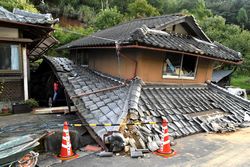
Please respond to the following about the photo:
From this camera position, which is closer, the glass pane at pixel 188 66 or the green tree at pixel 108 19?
the glass pane at pixel 188 66

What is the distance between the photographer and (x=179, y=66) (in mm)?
10469

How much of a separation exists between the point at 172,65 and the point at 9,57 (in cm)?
724

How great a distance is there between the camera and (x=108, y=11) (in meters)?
30.9

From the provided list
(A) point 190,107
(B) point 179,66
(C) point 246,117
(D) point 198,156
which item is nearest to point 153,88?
(A) point 190,107

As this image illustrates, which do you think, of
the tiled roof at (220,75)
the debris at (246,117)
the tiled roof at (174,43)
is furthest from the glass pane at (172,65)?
the tiled roof at (220,75)

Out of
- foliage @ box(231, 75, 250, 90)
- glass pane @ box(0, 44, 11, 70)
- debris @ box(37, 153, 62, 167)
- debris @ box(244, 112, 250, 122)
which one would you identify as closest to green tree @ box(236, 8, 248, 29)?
foliage @ box(231, 75, 250, 90)

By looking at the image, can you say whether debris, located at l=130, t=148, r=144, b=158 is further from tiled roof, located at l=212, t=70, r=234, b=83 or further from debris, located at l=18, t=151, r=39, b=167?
tiled roof, located at l=212, t=70, r=234, b=83

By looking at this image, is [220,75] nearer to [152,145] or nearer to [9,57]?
[152,145]

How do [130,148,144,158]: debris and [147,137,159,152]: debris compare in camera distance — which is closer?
[130,148,144,158]: debris

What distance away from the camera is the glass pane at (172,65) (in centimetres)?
998

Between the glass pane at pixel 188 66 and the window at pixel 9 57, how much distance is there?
7.66m

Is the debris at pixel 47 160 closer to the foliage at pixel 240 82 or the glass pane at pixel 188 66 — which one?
the glass pane at pixel 188 66

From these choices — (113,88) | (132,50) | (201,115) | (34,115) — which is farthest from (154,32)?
(34,115)

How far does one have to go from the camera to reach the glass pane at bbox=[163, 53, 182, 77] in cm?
998
